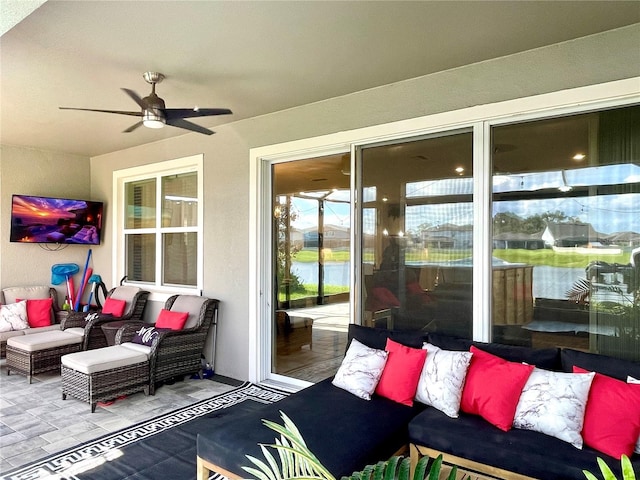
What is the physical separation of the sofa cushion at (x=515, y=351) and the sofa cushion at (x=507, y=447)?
48cm

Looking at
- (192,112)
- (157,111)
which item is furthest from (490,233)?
(157,111)

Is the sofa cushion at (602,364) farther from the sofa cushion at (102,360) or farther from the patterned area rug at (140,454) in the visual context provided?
the sofa cushion at (102,360)

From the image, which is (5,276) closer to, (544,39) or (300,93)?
(300,93)

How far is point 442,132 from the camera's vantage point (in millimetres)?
3398

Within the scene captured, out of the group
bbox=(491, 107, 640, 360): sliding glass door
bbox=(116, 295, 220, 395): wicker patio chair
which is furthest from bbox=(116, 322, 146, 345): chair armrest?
bbox=(491, 107, 640, 360): sliding glass door

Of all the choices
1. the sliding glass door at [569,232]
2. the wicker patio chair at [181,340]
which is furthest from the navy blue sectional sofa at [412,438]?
the wicker patio chair at [181,340]

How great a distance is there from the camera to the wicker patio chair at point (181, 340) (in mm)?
4188

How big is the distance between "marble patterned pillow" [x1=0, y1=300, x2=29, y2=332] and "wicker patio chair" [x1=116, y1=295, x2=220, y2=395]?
1.75 m

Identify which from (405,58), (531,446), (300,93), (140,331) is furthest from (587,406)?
(140,331)

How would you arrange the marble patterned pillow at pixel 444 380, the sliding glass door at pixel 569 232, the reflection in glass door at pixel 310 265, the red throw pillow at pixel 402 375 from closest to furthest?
the marble patterned pillow at pixel 444 380, the sliding glass door at pixel 569 232, the red throw pillow at pixel 402 375, the reflection in glass door at pixel 310 265

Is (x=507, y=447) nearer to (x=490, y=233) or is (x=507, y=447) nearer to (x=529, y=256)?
(x=529, y=256)

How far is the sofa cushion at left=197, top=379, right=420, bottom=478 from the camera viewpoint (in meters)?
2.15

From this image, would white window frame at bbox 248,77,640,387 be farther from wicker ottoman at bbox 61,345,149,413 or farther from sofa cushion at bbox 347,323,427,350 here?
wicker ottoman at bbox 61,345,149,413

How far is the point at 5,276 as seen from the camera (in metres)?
5.86
